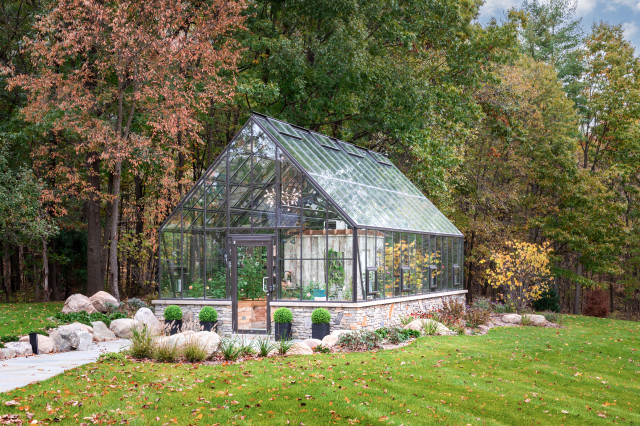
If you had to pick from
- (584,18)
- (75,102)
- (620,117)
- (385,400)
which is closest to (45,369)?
(385,400)

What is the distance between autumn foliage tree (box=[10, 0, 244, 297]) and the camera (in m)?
17.3

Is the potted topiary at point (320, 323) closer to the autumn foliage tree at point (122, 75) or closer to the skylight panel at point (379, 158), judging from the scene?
the autumn foliage tree at point (122, 75)

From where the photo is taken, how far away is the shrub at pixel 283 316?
13781mm

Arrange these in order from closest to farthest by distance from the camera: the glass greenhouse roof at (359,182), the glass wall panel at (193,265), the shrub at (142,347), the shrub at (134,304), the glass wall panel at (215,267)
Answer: the shrub at (142,347), the glass greenhouse roof at (359,182), the glass wall panel at (215,267), the glass wall panel at (193,265), the shrub at (134,304)

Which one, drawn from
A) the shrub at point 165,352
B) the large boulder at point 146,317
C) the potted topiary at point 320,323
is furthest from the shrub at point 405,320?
the shrub at point 165,352

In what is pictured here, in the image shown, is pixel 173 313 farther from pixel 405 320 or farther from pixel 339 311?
pixel 405 320

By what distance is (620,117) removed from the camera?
89.1 ft

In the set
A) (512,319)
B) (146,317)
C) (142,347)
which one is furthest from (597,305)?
(142,347)

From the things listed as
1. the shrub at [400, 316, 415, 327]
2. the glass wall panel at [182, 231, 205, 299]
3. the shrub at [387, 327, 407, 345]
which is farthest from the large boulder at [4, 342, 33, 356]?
the shrub at [400, 316, 415, 327]

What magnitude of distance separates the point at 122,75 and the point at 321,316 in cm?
983

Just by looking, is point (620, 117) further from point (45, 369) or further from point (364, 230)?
point (45, 369)

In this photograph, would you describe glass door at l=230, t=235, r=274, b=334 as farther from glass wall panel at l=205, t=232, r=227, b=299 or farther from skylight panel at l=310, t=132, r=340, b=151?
skylight panel at l=310, t=132, r=340, b=151

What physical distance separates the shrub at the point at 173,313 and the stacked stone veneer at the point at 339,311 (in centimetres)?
37

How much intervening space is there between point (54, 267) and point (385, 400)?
73.6 ft
